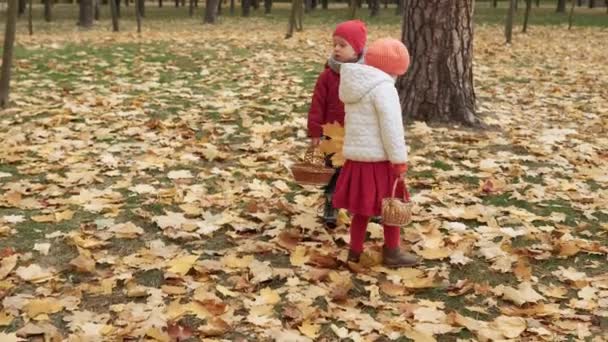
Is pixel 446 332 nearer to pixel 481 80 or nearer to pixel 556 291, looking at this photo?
pixel 556 291

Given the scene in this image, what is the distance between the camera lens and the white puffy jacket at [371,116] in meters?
3.49

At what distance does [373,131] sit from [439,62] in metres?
3.41

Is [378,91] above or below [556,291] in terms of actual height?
above

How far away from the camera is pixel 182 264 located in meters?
3.71

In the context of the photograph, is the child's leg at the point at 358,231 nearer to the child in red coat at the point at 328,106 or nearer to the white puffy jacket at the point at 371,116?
the white puffy jacket at the point at 371,116

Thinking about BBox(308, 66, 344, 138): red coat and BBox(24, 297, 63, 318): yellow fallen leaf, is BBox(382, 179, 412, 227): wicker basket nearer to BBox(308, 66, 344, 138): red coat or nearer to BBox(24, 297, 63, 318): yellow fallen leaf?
BBox(308, 66, 344, 138): red coat

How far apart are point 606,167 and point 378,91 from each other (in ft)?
10.2

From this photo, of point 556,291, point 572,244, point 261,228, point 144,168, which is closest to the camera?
point 556,291

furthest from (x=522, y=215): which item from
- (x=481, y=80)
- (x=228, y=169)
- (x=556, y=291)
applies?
(x=481, y=80)

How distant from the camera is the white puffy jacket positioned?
11.4 feet

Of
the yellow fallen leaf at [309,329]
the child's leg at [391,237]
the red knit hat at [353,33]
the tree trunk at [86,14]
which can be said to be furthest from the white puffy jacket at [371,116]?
the tree trunk at [86,14]

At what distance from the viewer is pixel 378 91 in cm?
349

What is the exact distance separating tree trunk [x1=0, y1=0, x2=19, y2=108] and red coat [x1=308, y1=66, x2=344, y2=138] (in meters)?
4.63

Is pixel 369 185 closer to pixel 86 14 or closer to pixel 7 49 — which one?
pixel 7 49
